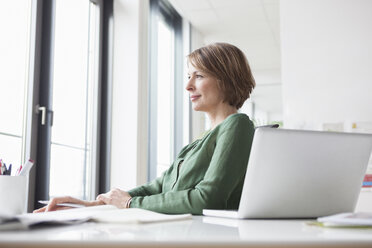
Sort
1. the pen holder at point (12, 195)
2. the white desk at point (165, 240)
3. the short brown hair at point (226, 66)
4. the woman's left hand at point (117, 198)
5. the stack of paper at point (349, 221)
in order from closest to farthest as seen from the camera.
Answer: the white desk at point (165, 240), the stack of paper at point (349, 221), the pen holder at point (12, 195), the woman's left hand at point (117, 198), the short brown hair at point (226, 66)

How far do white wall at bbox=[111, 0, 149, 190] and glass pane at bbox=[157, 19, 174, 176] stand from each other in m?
0.84

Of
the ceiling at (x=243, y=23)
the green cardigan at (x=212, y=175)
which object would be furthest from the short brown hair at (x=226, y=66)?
the ceiling at (x=243, y=23)

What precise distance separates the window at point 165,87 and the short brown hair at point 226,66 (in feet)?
6.33

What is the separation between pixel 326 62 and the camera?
295cm

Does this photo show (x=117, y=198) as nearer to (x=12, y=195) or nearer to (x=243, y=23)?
(x=12, y=195)

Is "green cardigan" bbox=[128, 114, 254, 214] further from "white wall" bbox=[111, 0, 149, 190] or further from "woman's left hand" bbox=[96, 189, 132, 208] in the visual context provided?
"white wall" bbox=[111, 0, 149, 190]

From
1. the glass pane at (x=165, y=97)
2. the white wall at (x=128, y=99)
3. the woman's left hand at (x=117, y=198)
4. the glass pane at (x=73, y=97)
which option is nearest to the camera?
the woman's left hand at (x=117, y=198)

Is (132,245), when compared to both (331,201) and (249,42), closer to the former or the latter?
(331,201)

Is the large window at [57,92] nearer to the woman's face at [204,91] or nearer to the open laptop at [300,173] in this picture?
the woman's face at [204,91]

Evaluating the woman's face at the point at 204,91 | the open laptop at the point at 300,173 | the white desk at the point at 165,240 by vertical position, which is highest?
the woman's face at the point at 204,91

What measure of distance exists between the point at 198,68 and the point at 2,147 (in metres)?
0.96

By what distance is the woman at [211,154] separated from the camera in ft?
3.71

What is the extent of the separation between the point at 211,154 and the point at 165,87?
278cm

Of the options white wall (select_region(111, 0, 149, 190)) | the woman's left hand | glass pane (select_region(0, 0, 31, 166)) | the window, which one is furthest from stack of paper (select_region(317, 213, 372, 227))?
the window
